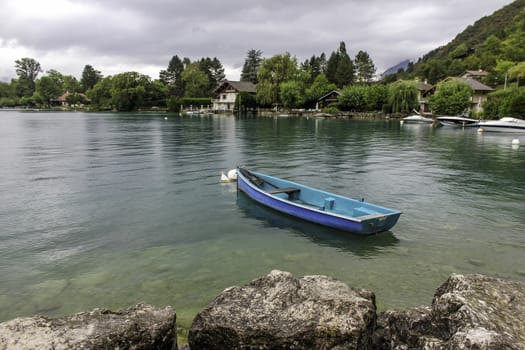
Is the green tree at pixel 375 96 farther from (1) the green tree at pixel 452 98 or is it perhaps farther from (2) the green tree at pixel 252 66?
(2) the green tree at pixel 252 66

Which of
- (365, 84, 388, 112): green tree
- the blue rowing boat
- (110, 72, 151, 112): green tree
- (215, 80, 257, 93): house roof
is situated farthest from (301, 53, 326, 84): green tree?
the blue rowing boat

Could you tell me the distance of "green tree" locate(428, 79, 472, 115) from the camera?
6888cm

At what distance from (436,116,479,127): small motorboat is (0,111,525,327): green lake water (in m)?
35.2

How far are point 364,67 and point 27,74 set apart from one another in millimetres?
146278

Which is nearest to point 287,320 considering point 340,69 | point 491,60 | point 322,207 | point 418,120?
point 322,207

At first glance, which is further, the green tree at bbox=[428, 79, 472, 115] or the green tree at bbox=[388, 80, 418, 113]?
the green tree at bbox=[388, 80, 418, 113]

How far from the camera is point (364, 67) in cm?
11925

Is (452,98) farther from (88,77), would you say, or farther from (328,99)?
(88,77)

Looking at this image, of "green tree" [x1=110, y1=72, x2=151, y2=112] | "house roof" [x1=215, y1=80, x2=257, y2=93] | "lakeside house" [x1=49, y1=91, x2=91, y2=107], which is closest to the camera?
"house roof" [x1=215, y1=80, x2=257, y2=93]

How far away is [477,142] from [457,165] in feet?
53.1

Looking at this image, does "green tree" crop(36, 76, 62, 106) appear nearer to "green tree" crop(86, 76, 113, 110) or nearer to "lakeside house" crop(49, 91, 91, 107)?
"lakeside house" crop(49, 91, 91, 107)

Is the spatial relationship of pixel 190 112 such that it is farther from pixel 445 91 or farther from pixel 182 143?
pixel 182 143

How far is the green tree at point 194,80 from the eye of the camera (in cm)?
12306

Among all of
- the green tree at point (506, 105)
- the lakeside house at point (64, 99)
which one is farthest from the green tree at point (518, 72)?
the lakeside house at point (64, 99)
